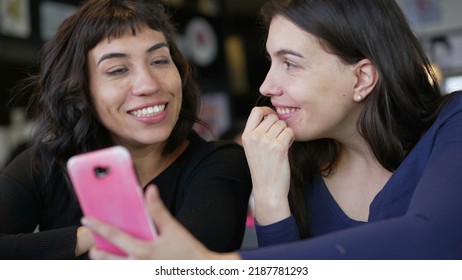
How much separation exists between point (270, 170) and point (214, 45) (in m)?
3.55

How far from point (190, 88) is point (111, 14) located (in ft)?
1.07

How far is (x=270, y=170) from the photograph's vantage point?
109cm

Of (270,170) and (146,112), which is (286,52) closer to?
(270,170)

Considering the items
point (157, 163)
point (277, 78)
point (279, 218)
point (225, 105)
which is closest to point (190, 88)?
point (157, 163)

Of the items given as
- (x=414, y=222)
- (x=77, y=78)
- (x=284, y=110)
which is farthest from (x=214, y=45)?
(x=414, y=222)

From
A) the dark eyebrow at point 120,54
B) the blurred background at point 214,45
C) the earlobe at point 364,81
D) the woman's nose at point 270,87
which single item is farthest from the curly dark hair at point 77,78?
the earlobe at point 364,81

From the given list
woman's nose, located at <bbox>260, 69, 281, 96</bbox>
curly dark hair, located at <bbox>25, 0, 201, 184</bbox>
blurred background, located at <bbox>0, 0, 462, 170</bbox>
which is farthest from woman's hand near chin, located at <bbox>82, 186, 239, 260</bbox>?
blurred background, located at <bbox>0, 0, 462, 170</bbox>

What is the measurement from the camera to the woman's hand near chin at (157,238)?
2.17 feet

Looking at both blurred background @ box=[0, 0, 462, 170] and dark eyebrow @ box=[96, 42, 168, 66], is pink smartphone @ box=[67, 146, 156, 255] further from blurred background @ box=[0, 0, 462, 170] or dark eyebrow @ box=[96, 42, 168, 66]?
blurred background @ box=[0, 0, 462, 170]

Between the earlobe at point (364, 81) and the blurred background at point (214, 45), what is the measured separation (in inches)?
12.2

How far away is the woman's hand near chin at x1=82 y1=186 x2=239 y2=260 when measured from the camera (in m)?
0.66

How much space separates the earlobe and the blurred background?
1.02ft

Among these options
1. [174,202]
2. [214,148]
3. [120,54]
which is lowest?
[174,202]
